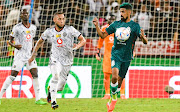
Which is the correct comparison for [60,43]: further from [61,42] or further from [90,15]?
[90,15]

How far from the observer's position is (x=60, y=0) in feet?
50.7

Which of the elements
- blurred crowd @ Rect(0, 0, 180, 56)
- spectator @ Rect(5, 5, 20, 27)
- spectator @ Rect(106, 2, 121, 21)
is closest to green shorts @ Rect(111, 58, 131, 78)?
blurred crowd @ Rect(0, 0, 180, 56)

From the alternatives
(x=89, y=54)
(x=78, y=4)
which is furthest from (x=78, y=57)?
(x=78, y=4)

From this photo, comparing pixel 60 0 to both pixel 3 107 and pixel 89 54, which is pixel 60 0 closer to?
pixel 89 54

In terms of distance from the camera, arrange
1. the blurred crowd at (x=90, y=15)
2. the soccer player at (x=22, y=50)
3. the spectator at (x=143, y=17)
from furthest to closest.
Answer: the spectator at (x=143, y=17)
the blurred crowd at (x=90, y=15)
the soccer player at (x=22, y=50)

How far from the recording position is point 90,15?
1571 centimetres

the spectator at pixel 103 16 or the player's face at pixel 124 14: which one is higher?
the spectator at pixel 103 16

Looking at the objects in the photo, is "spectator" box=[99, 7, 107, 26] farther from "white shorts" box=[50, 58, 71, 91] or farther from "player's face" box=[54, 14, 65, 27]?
"player's face" box=[54, 14, 65, 27]

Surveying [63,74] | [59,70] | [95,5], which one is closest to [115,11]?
[95,5]

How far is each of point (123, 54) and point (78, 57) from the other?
5475mm

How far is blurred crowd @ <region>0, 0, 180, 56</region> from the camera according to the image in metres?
14.8

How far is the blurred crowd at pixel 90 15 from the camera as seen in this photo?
14820 mm

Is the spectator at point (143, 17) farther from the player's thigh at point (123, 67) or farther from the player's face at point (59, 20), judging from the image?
the player's thigh at point (123, 67)

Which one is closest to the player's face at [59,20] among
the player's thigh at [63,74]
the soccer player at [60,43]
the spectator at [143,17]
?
the soccer player at [60,43]
